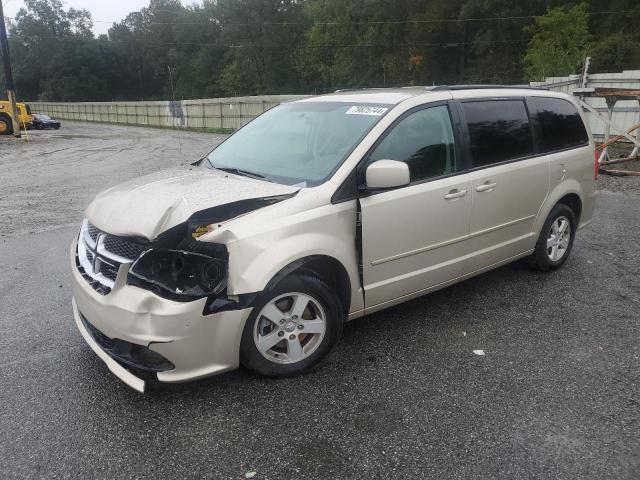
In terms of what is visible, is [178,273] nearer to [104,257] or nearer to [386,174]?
[104,257]

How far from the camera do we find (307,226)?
124 inches

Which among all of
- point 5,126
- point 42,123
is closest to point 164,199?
point 5,126

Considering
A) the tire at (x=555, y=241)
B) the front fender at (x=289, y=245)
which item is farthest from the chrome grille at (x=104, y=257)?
the tire at (x=555, y=241)

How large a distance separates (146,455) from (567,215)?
4414 millimetres

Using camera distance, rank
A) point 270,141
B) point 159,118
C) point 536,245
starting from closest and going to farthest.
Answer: point 270,141 < point 536,245 < point 159,118

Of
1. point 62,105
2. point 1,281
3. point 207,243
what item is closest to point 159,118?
point 62,105

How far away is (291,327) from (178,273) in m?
0.77

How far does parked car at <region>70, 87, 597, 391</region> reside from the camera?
2846mm

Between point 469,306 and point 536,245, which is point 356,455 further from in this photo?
point 536,245

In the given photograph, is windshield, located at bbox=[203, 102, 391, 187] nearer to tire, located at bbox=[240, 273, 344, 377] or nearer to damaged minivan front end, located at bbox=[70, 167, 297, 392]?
damaged minivan front end, located at bbox=[70, 167, 297, 392]

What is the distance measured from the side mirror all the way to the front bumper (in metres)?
1.13

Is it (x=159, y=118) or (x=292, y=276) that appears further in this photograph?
(x=159, y=118)

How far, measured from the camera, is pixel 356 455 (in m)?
2.60

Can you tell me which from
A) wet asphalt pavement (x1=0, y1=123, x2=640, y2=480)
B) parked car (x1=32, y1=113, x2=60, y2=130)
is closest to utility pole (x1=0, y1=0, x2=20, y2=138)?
parked car (x1=32, y1=113, x2=60, y2=130)
